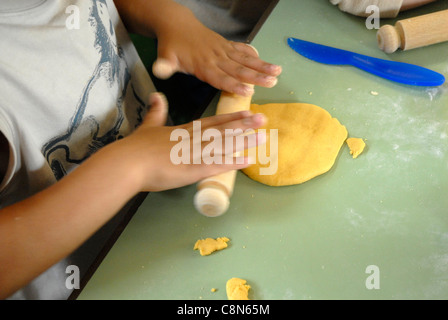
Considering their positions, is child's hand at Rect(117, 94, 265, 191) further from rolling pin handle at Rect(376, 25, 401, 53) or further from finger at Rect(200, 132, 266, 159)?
rolling pin handle at Rect(376, 25, 401, 53)

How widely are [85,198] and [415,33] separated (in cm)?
64

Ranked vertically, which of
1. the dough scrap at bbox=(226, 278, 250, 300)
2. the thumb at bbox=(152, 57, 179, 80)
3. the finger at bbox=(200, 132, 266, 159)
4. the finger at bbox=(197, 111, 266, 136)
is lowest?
the dough scrap at bbox=(226, 278, 250, 300)

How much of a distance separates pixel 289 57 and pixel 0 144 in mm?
502

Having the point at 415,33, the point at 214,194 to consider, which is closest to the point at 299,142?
the point at 214,194

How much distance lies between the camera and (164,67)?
0.70 meters

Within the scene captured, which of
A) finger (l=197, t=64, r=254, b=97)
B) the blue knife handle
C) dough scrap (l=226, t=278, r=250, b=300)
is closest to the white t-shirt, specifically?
finger (l=197, t=64, r=254, b=97)

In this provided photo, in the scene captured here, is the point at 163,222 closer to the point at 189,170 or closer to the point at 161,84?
the point at 189,170

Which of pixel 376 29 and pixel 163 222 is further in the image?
pixel 376 29

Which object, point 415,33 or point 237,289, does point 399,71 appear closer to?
point 415,33

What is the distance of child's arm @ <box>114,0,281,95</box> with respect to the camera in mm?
659

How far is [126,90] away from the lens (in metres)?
0.80

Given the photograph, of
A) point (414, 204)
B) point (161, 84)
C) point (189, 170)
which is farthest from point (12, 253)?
point (161, 84)

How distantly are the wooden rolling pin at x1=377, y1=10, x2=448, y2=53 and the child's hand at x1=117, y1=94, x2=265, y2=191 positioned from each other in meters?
0.35
